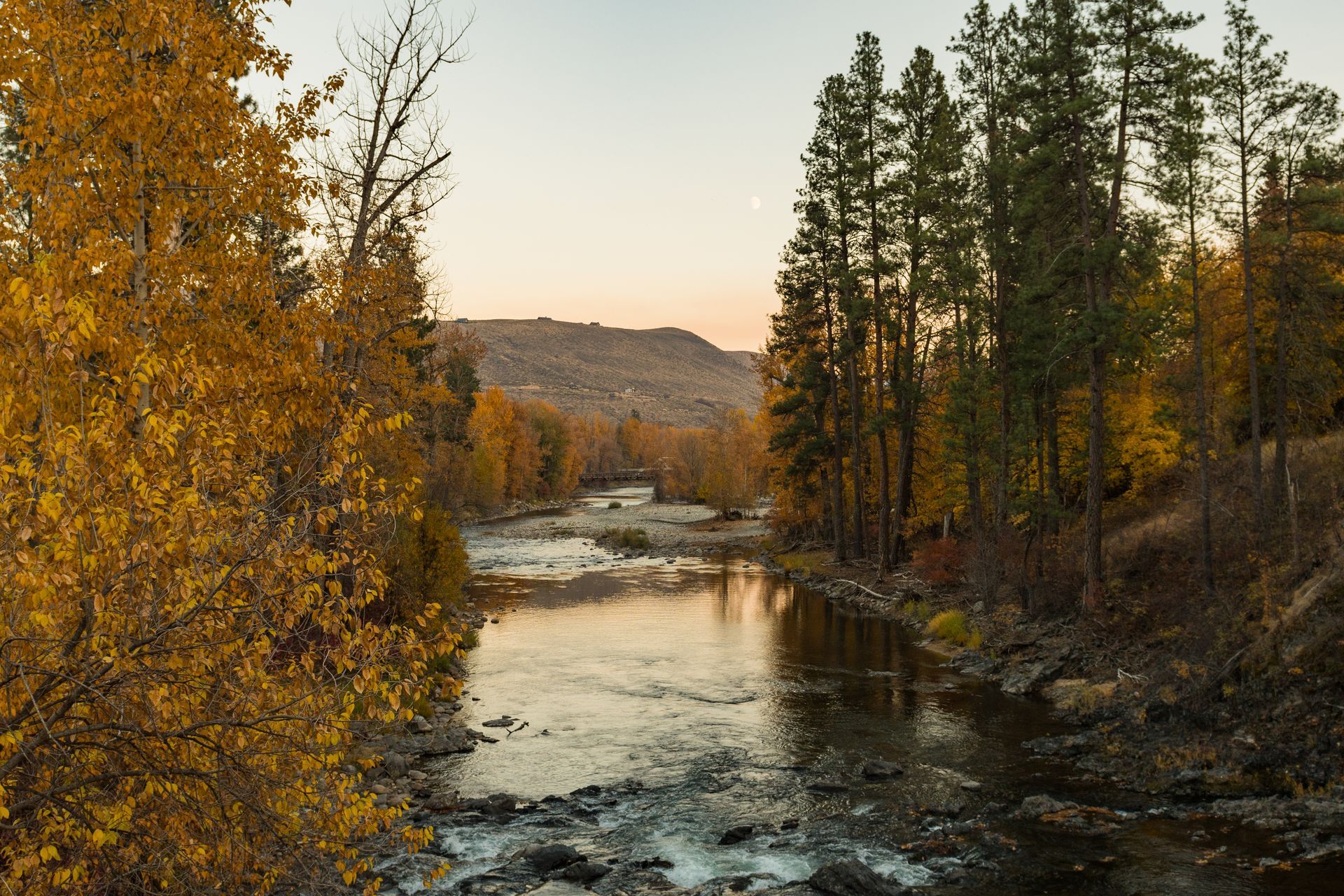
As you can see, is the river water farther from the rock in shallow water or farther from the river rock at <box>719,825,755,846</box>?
the rock in shallow water

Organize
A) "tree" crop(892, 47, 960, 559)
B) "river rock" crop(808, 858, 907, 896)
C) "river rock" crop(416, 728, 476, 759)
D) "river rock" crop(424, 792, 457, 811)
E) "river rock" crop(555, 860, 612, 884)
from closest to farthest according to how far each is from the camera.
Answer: "river rock" crop(808, 858, 907, 896)
"river rock" crop(555, 860, 612, 884)
"river rock" crop(424, 792, 457, 811)
"river rock" crop(416, 728, 476, 759)
"tree" crop(892, 47, 960, 559)

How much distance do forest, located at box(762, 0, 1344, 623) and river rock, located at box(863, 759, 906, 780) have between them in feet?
26.0

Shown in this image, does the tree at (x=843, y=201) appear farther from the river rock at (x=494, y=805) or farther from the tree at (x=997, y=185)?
the river rock at (x=494, y=805)

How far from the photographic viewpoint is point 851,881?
1191 cm

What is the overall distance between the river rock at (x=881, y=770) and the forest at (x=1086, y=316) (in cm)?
792

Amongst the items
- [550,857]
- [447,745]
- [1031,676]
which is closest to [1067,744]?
[1031,676]

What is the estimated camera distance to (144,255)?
9.50 m

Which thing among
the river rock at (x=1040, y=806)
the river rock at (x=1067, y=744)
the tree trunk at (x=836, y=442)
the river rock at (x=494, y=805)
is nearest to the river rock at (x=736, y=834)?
the river rock at (x=494, y=805)

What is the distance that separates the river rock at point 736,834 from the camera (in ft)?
45.3

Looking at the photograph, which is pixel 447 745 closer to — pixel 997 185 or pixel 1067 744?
pixel 1067 744

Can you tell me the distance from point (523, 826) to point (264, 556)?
9.84 m

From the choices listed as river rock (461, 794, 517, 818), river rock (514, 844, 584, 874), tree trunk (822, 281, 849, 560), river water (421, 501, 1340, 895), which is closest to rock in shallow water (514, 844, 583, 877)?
river rock (514, 844, 584, 874)

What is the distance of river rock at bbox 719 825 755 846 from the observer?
13805mm

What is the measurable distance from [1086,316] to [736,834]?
1624 centimetres
